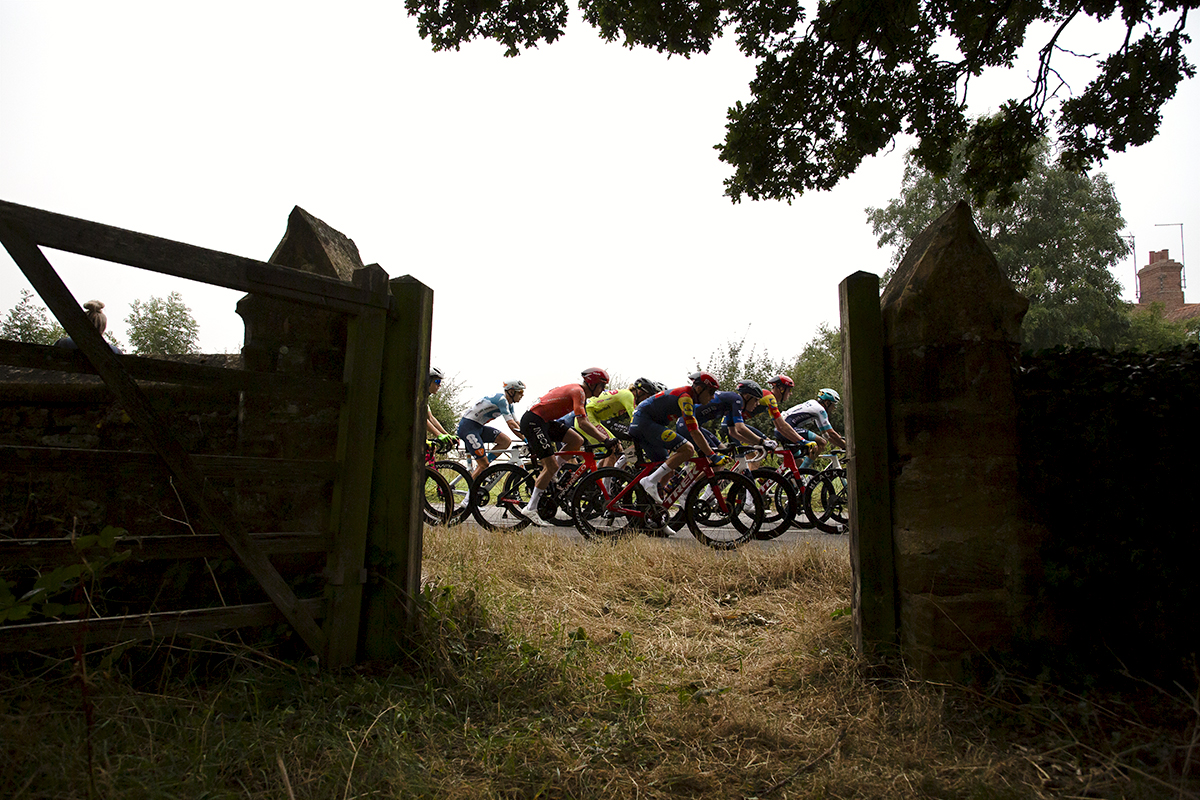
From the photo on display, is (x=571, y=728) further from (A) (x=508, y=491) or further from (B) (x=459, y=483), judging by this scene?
(B) (x=459, y=483)

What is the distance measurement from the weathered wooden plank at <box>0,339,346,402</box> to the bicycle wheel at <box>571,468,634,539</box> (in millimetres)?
4937

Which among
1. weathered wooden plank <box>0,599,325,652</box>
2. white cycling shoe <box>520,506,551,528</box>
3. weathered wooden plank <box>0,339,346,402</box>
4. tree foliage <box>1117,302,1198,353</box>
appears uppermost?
tree foliage <box>1117,302,1198,353</box>

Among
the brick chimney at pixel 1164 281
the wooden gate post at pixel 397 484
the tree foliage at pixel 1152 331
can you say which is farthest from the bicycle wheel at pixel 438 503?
the brick chimney at pixel 1164 281

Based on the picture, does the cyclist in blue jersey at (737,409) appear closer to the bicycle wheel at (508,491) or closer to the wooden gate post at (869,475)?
the bicycle wheel at (508,491)

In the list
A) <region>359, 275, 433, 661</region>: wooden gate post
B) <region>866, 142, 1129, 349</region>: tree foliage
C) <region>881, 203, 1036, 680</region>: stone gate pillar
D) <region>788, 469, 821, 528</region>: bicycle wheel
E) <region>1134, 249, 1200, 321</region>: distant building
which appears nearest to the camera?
<region>881, 203, 1036, 680</region>: stone gate pillar

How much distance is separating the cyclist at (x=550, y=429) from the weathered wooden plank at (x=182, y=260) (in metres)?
5.25

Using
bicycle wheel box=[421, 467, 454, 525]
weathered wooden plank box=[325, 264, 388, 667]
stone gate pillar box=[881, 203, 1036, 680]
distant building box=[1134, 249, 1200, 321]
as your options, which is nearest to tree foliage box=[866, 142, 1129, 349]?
distant building box=[1134, 249, 1200, 321]

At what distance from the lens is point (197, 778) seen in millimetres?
1969

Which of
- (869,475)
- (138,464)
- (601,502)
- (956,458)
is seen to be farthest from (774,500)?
(138,464)

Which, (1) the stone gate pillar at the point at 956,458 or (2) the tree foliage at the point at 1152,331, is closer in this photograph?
(1) the stone gate pillar at the point at 956,458

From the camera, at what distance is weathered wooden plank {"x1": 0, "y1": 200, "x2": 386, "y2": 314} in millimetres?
2176

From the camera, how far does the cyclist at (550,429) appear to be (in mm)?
8266

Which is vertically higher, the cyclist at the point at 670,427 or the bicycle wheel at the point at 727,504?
the cyclist at the point at 670,427

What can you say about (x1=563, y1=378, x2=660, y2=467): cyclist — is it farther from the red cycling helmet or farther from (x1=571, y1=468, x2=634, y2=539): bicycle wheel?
(x1=571, y1=468, x2=634, y2=539): bicycle wheel
